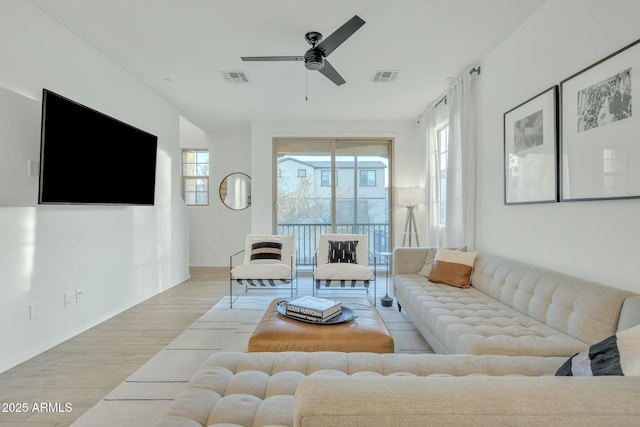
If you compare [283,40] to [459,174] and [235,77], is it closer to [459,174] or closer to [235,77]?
[235,77]

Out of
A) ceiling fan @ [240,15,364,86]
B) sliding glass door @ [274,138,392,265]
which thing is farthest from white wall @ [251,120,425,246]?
ceiling fan @ [240,15,364,86]

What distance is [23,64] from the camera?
2.38m

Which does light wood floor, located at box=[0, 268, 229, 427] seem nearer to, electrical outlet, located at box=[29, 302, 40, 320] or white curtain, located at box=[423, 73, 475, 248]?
electrical outlet, located at box=[29, 302, 40, 320]

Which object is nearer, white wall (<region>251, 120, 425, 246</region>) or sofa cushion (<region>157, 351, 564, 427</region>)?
sofa cushion (<region>157, 351, 564, 427</region>)

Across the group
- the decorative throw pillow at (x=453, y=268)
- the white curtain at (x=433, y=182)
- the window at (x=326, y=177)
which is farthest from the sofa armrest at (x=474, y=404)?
the window at (x=326, y=177)

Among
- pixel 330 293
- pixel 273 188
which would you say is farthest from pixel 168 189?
pixel 330 293

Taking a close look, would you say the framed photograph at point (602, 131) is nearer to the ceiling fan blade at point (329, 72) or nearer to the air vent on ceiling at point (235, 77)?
the ceiling fan blade at point (329, 72)

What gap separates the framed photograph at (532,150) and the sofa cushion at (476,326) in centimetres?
92

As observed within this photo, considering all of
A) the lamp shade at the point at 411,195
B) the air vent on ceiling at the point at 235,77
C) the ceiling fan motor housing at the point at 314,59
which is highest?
the air vent on ceiling at the point at 235,77

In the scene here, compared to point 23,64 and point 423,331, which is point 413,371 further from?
point 23,64

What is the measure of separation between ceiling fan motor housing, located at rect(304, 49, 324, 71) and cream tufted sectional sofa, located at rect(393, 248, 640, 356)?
6.95 ft

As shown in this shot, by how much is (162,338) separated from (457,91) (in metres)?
4.07

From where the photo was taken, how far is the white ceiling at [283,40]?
8.09 feet

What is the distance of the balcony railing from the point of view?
18.5 feet
